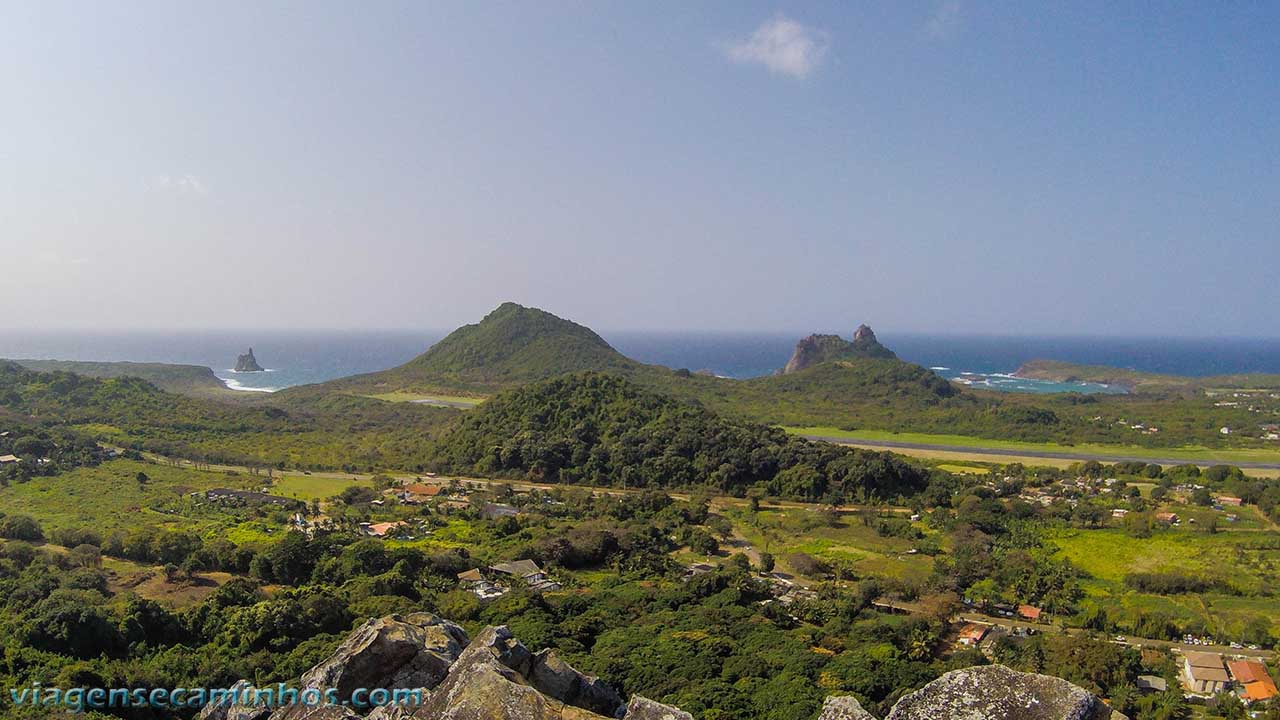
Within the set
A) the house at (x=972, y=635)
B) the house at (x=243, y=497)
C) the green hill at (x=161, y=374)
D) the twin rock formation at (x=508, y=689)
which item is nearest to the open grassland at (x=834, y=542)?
the house at (x=972, y=635)

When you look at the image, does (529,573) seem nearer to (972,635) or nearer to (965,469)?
(972,635)

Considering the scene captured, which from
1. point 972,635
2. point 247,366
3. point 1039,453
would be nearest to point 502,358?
point 247,366

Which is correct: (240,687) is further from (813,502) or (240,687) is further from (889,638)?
(813,502)

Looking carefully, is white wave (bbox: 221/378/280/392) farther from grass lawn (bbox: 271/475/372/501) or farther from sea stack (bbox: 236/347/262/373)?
grass lawn (bbox: 271/475/372/501)

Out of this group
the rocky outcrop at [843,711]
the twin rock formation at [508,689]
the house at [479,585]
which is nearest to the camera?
the twin rock formation at [508,689]

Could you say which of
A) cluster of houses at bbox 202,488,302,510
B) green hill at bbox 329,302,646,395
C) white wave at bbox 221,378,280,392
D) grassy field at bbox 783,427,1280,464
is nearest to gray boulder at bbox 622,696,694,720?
cluster of houses at bbox 202,488,302,510

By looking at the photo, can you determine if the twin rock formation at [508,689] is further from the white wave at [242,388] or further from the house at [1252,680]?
the white wave at [242,388]
